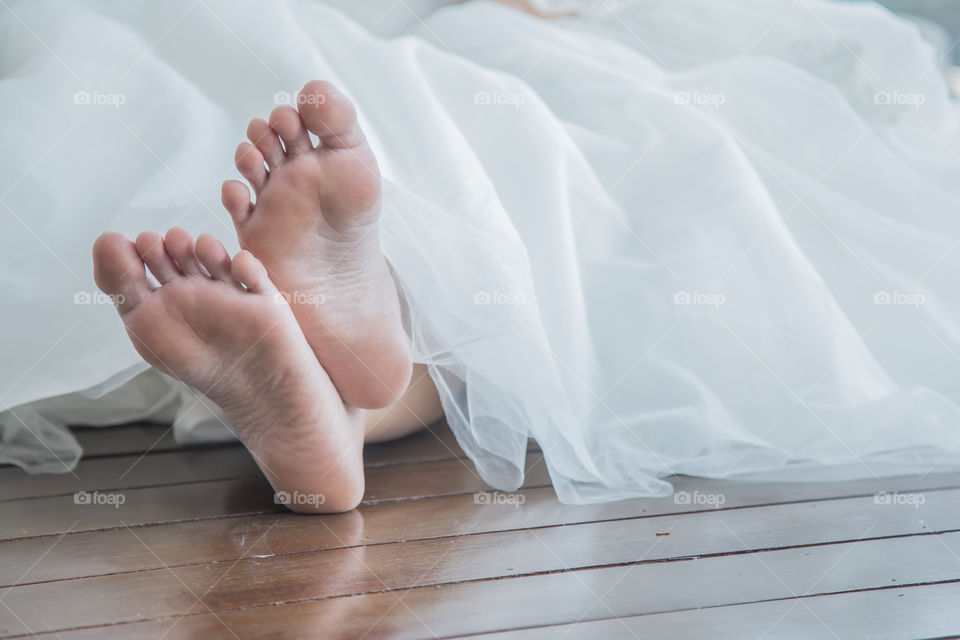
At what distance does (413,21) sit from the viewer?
1.27 metres

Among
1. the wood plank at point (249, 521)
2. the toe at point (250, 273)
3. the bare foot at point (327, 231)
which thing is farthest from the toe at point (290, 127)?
the wood plank at point (249, 521)

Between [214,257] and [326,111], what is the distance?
0.16 meters

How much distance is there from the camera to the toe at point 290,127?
30.1 inches

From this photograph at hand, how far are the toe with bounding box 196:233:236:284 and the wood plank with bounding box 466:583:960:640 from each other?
385 mm

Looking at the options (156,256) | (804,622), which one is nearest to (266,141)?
(156,256)

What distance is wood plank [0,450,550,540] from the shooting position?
0.90m

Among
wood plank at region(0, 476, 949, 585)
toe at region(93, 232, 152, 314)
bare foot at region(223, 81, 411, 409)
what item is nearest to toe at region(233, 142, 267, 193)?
bare foot at region(223, 81, 411, 409)

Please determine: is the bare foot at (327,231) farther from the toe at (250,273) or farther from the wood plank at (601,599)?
the wood plank at (601,599)

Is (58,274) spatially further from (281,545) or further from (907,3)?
(907,3)

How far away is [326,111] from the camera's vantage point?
0.75m

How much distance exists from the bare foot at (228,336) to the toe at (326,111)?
0.13 m

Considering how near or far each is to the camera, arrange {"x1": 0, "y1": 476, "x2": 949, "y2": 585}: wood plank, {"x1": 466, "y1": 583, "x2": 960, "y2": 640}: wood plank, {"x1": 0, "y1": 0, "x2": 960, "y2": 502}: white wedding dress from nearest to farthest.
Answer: {"x1": 466, "y1": 583, "x2": 960, "y2": 640}: wood plank
{"x1": 0, "y1": 476, "x2": 949, "y2": 585}: wood plank
{"x1": 0, "y1": 0, "x2": 960, "y2": 502}: white wedding dress

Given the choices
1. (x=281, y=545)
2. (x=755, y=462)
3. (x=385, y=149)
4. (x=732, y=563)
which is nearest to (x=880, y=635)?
(x=732, y=563)

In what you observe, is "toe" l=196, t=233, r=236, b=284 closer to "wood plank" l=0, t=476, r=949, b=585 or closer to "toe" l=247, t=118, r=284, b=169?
"toe" l=247, t=118, r=284, b=169
